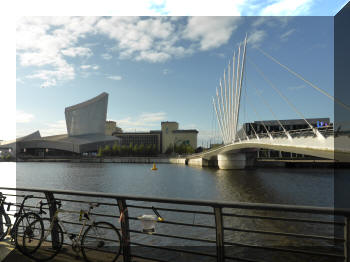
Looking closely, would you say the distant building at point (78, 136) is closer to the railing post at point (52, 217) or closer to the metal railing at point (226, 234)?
the metal railing at point (226, 234)

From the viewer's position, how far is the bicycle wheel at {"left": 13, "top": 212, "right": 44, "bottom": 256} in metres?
4.83

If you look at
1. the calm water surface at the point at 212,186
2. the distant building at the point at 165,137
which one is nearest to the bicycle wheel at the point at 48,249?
the calm water surface at the point at 212,186

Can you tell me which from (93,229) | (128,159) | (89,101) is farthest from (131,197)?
(89,101)

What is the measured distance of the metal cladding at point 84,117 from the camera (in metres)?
153

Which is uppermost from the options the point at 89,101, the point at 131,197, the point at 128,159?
the point at 89,101

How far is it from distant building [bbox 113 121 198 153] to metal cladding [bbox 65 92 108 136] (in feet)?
96.3

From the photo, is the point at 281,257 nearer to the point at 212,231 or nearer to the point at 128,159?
the point at 212,231

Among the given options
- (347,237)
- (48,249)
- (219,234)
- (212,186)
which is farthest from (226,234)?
(212,186)

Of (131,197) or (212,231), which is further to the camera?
(212,231)

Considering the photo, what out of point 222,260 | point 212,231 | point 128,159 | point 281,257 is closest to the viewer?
point 222,260

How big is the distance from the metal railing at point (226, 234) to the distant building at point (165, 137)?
540ft

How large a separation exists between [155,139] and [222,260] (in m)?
192

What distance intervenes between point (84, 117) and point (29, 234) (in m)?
155

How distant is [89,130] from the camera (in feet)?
511
